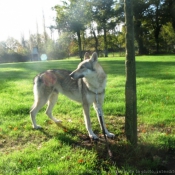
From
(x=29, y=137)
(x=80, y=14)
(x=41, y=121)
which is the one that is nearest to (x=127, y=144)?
(x=29, y=137)

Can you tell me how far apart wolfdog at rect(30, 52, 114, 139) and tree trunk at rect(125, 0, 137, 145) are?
1.94ft

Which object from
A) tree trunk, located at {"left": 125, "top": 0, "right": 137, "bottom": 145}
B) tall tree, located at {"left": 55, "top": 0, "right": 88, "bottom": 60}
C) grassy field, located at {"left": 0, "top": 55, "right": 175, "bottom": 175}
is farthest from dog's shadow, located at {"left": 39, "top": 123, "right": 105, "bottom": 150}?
tall tree, located at {"left": 55, "top": 0, "right": 88, "bottom": 60}

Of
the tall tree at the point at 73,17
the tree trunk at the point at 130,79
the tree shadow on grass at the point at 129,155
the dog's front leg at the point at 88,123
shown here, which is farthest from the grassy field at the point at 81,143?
the tall tree at the point at 73,17

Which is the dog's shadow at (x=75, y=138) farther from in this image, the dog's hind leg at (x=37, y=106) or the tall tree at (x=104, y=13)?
the tall tree at (x=104, y=13)

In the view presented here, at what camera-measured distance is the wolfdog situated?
13.9 ft

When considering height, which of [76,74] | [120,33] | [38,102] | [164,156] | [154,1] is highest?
[154,1]

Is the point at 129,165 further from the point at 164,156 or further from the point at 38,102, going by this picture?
the point at 38,102

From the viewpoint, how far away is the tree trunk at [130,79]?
10.9 ft

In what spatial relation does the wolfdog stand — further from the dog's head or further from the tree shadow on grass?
the tree shadow on grass

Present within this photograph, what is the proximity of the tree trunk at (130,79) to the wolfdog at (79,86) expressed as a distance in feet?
1.94

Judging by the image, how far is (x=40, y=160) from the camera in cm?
333

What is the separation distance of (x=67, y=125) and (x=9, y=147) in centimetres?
135

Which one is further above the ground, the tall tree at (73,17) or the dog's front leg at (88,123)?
the tall tree at (73,17)

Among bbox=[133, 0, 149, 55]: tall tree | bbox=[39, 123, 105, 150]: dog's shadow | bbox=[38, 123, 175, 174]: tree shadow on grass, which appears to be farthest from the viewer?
bbox=[133, 0, 149, 55]: tall tree
